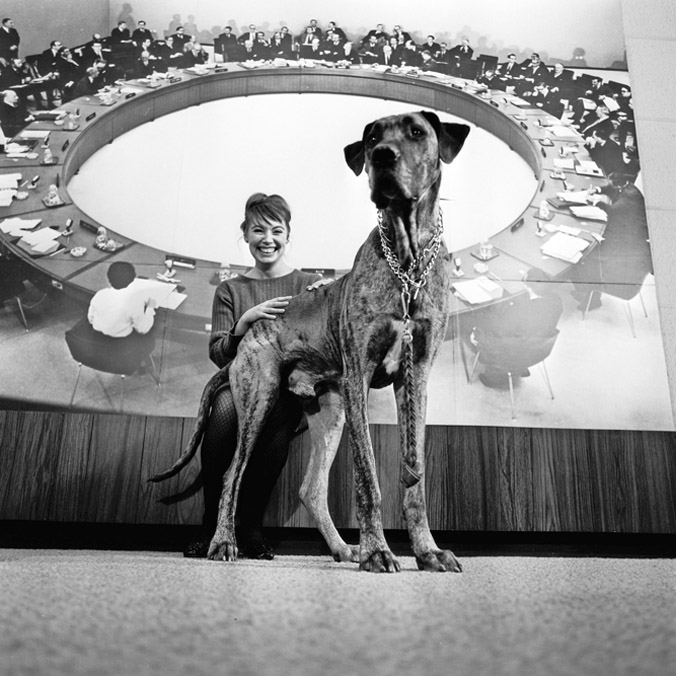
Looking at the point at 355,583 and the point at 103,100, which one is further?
the point at 103,100

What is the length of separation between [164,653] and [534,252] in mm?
3349

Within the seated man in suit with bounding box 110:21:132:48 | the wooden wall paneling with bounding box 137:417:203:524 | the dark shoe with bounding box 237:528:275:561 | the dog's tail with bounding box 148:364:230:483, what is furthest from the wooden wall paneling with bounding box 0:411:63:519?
the seated man in suit with bounding box 110:21:132:48

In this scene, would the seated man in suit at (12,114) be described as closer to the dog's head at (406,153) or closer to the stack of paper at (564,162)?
the dog's head at (406,153)

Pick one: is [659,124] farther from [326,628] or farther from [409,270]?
[326,628]

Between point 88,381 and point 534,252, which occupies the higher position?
point 534,252

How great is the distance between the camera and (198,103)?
3.74m

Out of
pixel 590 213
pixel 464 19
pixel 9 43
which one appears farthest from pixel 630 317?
pixel 9 43

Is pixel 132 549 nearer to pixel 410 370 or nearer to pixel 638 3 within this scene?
pixel 410 370

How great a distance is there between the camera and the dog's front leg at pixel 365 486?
1.33 metres

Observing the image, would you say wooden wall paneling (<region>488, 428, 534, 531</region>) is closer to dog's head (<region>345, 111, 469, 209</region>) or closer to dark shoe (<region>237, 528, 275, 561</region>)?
dark shoe (<region>237, 528, 275, 561</region>)

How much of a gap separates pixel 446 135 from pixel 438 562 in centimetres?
102

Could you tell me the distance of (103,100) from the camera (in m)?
3.71

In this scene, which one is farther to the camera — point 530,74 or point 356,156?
point 530,74

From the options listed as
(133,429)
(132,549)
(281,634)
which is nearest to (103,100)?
(133,429)
